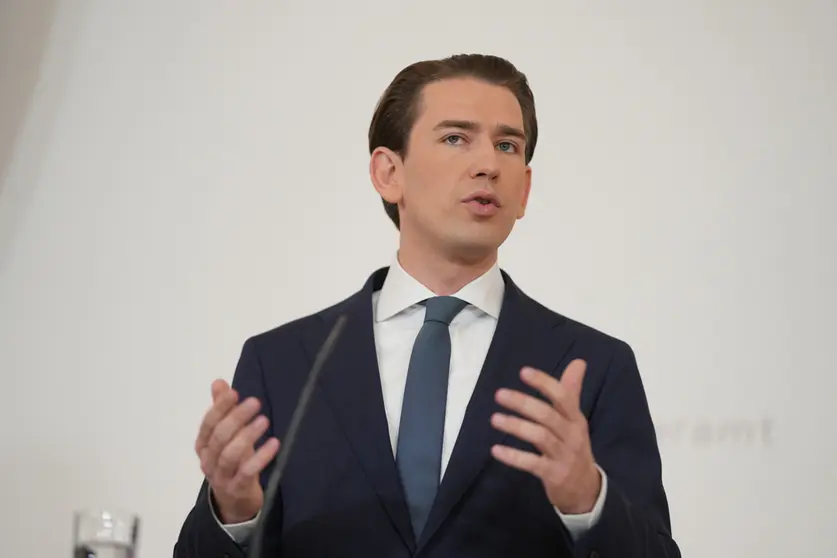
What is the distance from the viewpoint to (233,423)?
1.55 meters

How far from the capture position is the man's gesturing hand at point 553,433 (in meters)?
1.51

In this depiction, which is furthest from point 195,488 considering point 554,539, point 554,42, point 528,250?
point 554,42

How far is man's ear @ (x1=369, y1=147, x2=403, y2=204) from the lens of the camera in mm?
2168

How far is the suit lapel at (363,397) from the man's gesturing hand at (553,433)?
28cm

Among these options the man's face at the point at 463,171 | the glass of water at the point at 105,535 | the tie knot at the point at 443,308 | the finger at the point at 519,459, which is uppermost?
the man's face at the point at 463,171

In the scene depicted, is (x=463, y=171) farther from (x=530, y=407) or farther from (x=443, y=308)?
(x=530, y=407)

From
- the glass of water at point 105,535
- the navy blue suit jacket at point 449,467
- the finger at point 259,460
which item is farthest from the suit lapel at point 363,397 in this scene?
the glass of water at point 105,535

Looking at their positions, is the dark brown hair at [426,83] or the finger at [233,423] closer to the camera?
the finger at [233,423]

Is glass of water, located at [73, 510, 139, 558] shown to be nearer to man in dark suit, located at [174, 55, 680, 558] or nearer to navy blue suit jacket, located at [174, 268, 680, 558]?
man in dark suit, located at [174, 55, 680, 558]

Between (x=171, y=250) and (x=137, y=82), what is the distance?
358 millimetres

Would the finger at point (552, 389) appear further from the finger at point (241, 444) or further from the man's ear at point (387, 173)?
the man's ear at point (387, 173)

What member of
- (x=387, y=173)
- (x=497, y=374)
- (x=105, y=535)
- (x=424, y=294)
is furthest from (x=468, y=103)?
(x=105, y=535)

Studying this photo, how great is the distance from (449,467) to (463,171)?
0.47 meters

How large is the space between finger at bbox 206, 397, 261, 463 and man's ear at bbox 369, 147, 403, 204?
0.69 meters
